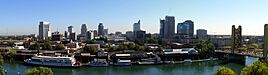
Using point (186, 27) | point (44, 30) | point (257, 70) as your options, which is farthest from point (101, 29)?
point (257, 70)

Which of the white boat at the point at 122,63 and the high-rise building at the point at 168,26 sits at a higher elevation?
the high-rise building at the point at 168,26

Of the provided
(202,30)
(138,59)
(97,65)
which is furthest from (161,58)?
(202,30)

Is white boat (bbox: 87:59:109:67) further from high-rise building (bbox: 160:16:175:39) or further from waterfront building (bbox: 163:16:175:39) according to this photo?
waterfront building (bbox: 163:16:175:39)

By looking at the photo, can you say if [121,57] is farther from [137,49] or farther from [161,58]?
[137,49]

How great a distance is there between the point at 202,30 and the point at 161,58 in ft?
211

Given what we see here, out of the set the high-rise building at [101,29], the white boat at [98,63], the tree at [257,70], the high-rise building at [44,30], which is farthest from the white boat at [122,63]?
the high-rise building at [101,29]

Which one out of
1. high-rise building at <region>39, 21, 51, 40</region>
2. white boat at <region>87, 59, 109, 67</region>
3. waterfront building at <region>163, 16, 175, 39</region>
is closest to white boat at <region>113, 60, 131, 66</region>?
white boat at <region>87, 59, 109, 67</region>

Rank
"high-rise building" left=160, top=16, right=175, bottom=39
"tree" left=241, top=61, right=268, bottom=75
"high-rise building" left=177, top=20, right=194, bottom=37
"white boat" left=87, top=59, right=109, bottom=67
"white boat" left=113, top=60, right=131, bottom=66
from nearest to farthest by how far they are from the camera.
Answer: "tree" left=241, top=61, right=268, bottom=75 → "white boat" left=87, top=59, right=109, bottom=67 → "white boat" left=113, top=60, right=131, bottom=66 → "high-rise building" left=177, top=20, right=194, bottom=37 → "high-rise building" left=160, top=16, right=175, bottom=39

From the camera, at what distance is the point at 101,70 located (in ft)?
82.6

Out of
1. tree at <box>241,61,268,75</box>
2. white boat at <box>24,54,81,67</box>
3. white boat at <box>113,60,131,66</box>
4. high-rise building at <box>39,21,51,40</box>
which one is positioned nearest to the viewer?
tree at <box>241,61,268,75</box>

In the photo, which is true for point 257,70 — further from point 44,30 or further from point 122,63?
point 44,30

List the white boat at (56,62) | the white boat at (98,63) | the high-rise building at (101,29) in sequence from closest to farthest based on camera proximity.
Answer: the white boat at (56,62)
the white boat at (98,63)
the high-rise building at (101,29)

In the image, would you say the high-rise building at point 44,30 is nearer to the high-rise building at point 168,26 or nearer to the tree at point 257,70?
the high-rise building at point 168,26

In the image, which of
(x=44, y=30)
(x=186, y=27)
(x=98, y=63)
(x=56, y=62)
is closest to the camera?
(x=56, y=62)
